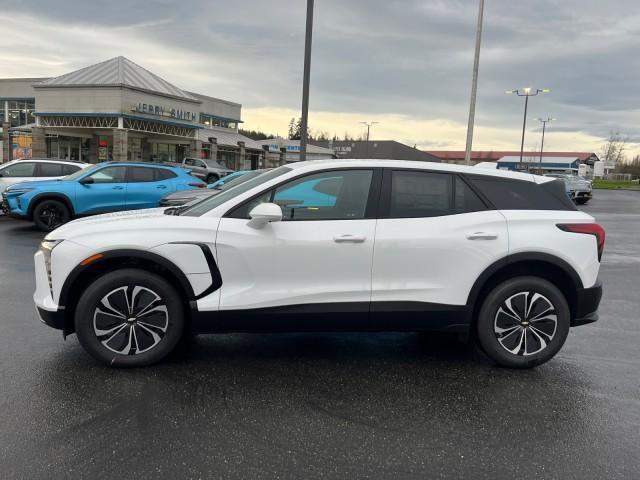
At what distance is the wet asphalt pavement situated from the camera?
2.91m

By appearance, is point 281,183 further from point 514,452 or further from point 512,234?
point 514,452

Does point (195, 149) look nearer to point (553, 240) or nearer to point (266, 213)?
point (266, 213)

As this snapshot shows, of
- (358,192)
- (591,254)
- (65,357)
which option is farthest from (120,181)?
(591,254)

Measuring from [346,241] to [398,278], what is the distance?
1.65ft

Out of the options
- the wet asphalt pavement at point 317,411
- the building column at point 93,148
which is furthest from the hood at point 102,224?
the building column at point 93,148

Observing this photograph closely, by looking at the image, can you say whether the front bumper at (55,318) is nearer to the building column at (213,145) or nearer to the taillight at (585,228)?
the taillight at (585,228)

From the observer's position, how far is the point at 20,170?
1387cm

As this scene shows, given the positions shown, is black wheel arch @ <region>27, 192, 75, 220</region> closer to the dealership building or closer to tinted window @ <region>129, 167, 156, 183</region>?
tinted window @ <region>129, 167, 156, 183</region>

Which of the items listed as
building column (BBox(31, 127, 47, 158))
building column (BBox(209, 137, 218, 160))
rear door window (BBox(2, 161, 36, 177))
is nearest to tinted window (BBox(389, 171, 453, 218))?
rear door window (BBox(2, 161, 36, 177))

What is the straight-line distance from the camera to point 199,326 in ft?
13.3

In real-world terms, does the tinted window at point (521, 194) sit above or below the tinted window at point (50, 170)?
above

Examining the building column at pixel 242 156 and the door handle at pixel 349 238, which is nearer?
the door handle at pixel 349 238

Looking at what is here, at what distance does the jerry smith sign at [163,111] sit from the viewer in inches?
1463

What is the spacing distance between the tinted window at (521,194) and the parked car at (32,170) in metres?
12.0
